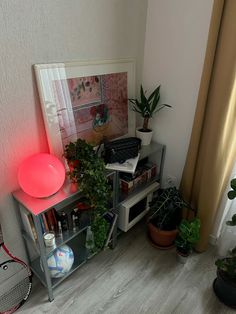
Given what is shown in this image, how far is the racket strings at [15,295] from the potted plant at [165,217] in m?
0.94

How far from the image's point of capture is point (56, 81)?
4.17 ft

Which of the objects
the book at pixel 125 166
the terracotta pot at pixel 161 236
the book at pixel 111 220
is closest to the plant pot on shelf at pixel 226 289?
the terracotta pot at pixel 161 236

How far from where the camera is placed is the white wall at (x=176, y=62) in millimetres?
1464

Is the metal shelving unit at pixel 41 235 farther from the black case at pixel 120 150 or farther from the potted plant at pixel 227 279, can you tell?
the potted plant at pixel 227 279

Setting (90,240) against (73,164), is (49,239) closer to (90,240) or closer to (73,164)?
(90,240)

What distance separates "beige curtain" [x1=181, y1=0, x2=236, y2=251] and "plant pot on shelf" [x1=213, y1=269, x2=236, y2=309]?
32cm

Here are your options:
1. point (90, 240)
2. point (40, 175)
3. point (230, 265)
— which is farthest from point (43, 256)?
point (230, 265)

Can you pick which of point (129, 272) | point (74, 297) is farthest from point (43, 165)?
point (129, 272)

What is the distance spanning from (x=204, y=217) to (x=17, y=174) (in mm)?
1294

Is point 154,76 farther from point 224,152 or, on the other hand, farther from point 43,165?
point 43,165

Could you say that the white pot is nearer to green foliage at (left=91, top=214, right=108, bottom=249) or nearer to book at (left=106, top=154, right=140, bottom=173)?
book at (left=106, top=154, right=140, bottom=173)

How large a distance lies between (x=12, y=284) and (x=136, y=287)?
0.80 metres

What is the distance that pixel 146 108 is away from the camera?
1.73m

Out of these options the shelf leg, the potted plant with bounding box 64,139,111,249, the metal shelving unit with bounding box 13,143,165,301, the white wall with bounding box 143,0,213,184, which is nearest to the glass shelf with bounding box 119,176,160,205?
the metal shelving unit with bounding box 13,143,165,301
